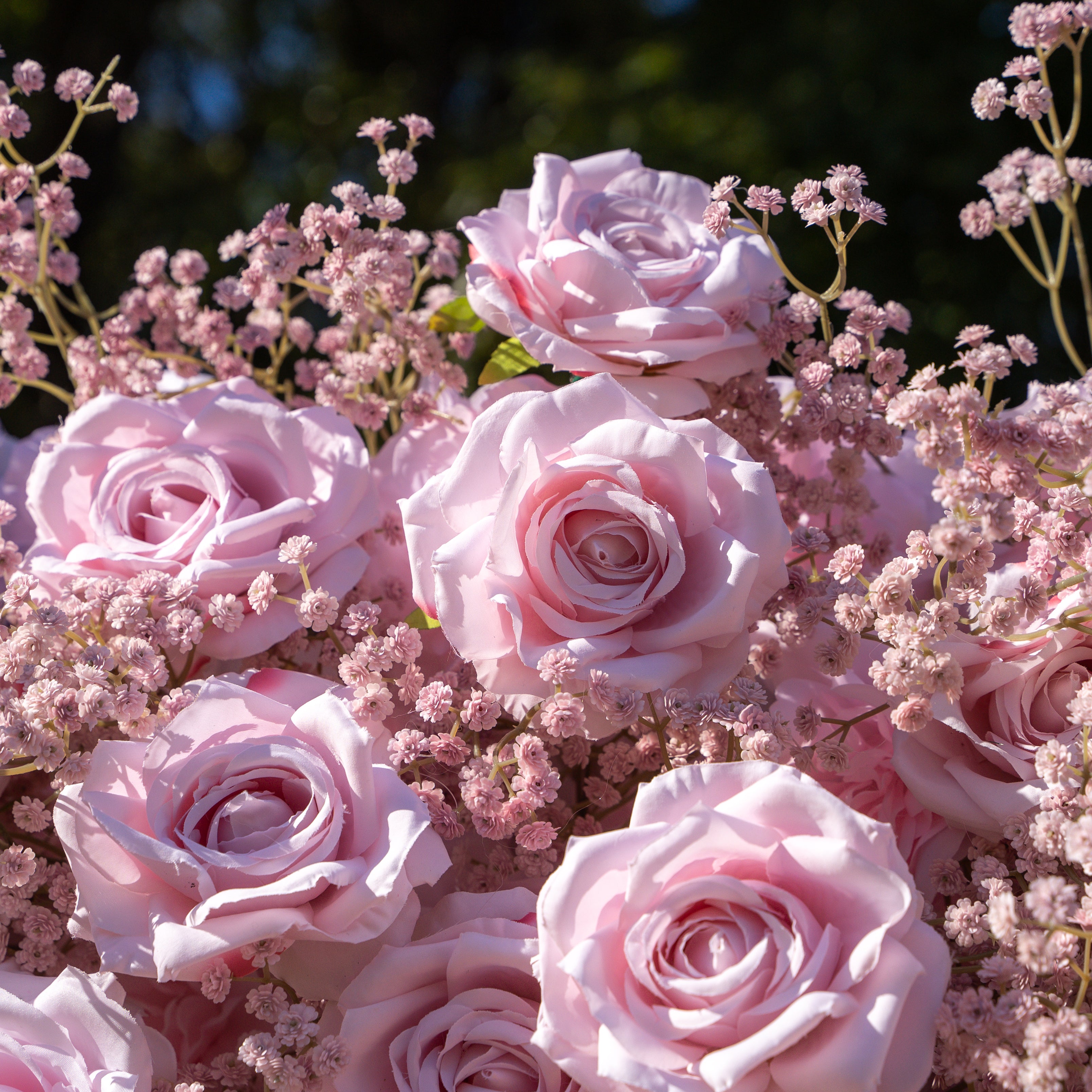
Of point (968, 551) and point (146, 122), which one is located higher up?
point (968, 551)

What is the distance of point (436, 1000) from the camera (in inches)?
15.8

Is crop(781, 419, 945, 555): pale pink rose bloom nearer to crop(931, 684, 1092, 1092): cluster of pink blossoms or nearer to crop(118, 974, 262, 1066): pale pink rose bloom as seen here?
crop(931, 684, 1092, 1092): cluster of pink blossoms

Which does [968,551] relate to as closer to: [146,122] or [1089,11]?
[1089,11]

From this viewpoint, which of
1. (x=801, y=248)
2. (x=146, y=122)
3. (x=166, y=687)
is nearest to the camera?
(x=166, y=687)

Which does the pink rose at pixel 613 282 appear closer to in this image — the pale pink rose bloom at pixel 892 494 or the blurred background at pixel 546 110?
the pale pink rose bloom at pixel 892 494

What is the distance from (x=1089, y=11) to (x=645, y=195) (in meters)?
0.22

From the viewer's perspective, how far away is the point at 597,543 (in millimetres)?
425

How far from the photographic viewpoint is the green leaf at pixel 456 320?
0.59 meters

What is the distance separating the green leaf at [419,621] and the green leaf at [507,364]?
13 centimetres

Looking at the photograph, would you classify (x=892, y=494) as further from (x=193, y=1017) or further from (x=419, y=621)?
(x=193, y=1017)

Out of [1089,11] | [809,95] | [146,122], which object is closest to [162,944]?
[1089,11]

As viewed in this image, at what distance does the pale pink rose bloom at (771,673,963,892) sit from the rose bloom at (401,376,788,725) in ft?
0.17

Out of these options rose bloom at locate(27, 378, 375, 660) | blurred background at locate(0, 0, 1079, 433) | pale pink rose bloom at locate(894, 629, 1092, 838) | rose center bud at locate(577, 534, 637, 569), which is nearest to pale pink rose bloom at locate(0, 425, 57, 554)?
rose bloom at locate(27, 378, 375, 660)

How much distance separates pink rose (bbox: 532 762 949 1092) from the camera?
1.07ft
